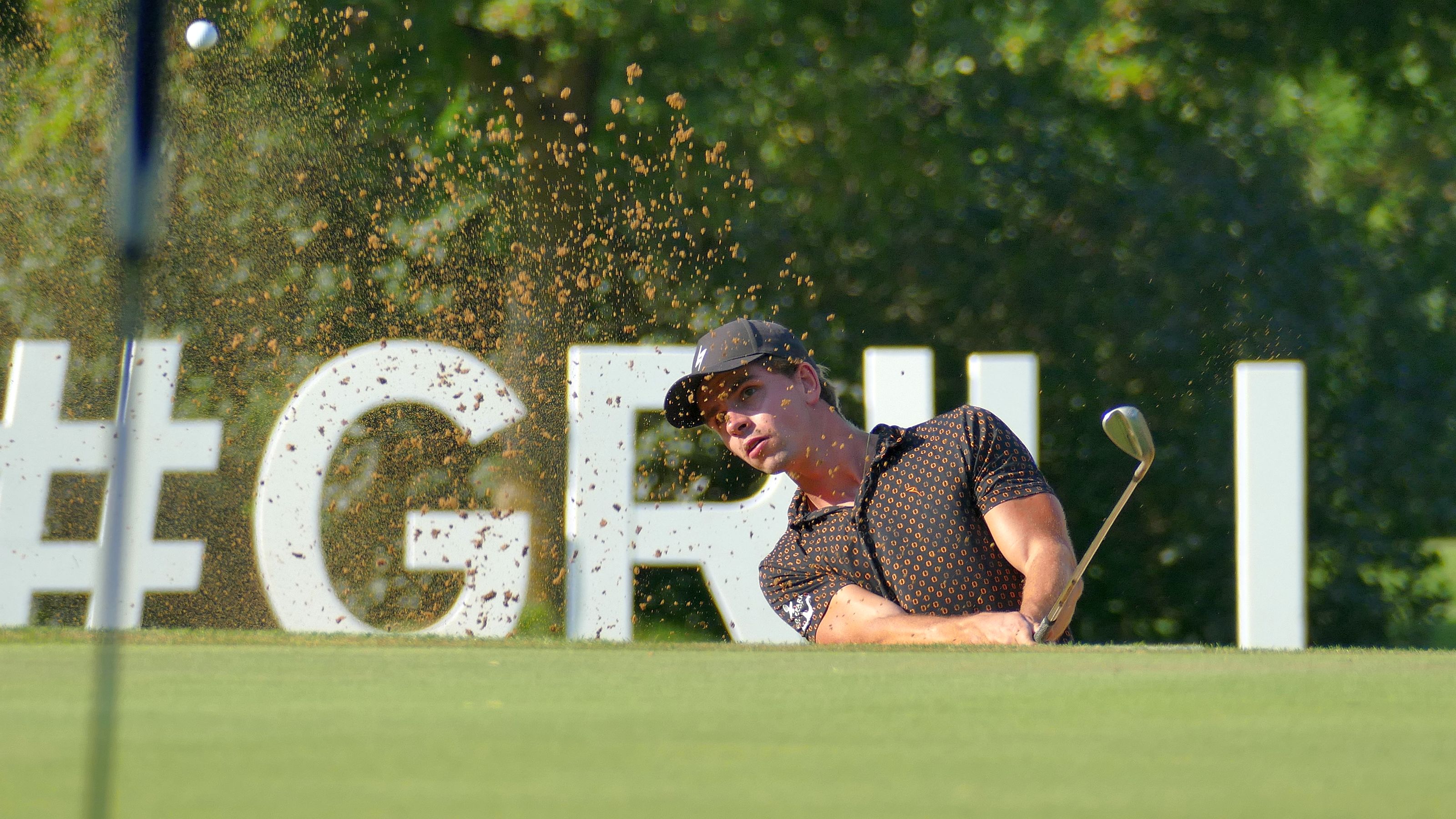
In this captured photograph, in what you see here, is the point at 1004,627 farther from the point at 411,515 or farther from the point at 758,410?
the point at 411,515

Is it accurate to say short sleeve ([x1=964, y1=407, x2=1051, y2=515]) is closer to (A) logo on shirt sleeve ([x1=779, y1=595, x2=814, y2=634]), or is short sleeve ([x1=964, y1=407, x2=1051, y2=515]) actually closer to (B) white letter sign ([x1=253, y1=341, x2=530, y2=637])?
(A) logo on shirt sleeve ([x1=779, y1=595, x2=814, y2=634])

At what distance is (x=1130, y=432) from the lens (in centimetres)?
459

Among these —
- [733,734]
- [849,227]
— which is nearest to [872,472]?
[733,734]

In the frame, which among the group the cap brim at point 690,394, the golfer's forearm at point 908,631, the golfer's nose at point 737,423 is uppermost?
the cap brim at point 690,394

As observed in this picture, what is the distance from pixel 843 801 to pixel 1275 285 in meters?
8.12

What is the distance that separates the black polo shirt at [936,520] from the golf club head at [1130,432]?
0.79ft

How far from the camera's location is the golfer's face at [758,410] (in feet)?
16.5

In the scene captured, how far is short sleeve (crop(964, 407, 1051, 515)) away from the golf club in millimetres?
235

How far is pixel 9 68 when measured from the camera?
9.44 m

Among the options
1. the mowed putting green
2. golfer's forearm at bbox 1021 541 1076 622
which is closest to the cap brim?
golfer's forearm at bbox 1021 541 1076 622

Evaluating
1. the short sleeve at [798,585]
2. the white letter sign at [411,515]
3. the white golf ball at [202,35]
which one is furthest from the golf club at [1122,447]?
the white golf ball at [202,35]

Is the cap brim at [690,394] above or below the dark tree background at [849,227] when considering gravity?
below

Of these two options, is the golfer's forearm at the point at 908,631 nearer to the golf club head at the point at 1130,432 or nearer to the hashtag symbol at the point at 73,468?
the golf club head at the point at 1130,432

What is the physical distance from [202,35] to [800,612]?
499 centimetres
